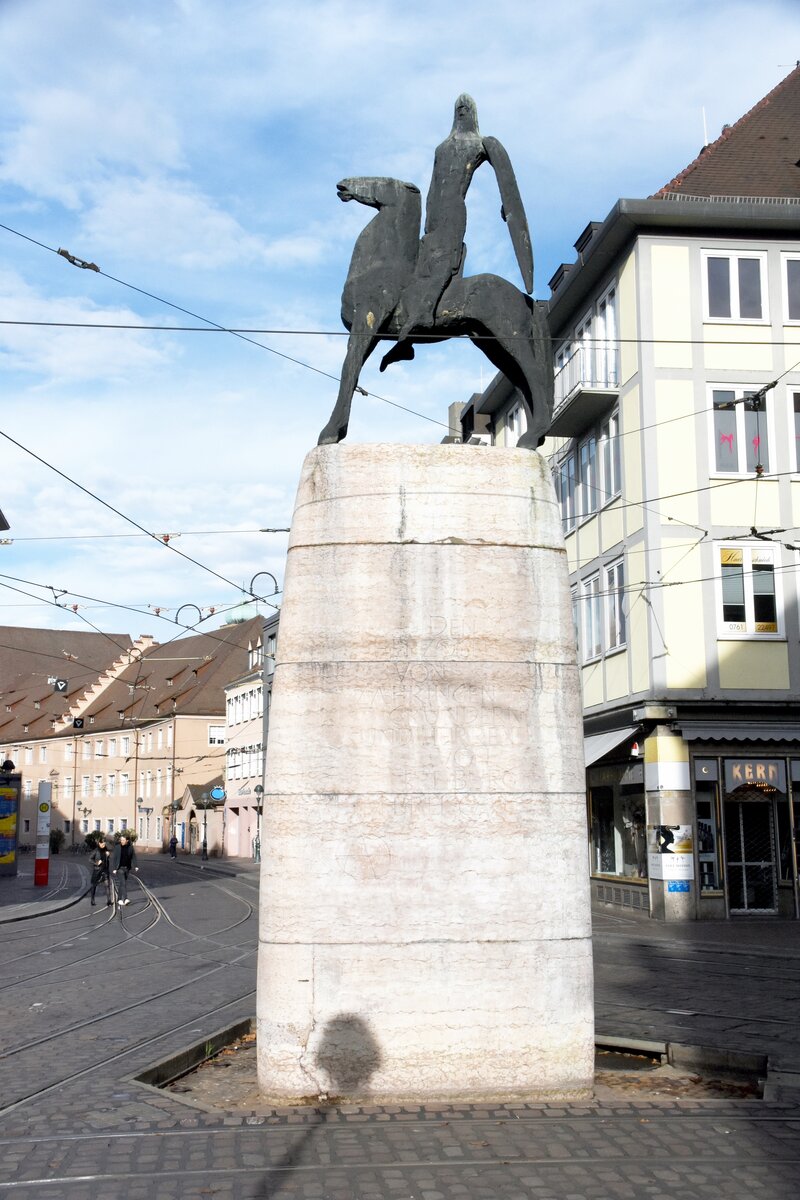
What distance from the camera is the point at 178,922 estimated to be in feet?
85.9

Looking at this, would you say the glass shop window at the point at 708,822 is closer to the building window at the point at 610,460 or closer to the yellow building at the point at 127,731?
the building window at the point at 610,460

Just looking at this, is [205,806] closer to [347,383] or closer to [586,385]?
[586,385]

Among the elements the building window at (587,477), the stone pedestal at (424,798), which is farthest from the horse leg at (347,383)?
the building window at (587,477)

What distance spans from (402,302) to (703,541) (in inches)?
750

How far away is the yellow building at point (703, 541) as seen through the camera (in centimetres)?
2670

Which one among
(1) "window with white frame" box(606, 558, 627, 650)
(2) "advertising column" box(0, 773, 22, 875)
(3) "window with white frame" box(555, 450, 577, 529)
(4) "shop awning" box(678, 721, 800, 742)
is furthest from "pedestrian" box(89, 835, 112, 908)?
(2) "advertising column" box(0, 773, 22, 875)

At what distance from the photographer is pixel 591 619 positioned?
3216cm

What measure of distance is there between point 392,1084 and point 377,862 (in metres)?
1.30

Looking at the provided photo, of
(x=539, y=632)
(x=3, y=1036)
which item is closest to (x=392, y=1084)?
(x=539, y=632)

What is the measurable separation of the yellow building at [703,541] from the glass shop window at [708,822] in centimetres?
4

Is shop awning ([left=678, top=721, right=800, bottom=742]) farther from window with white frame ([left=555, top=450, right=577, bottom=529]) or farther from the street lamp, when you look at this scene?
the street lamp

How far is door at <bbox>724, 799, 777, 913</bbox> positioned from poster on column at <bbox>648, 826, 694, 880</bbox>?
2.78 ft

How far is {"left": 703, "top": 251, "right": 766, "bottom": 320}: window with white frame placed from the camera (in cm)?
2845

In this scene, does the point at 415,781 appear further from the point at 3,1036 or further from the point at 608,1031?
the point at 3,1036
